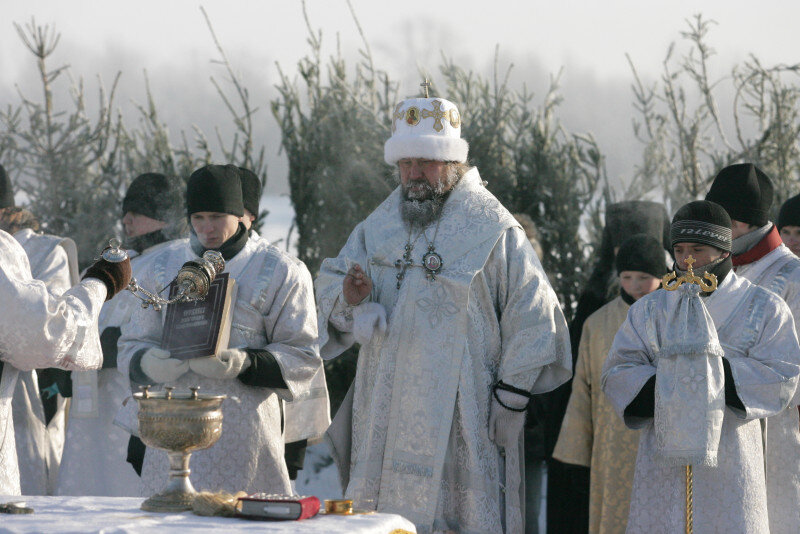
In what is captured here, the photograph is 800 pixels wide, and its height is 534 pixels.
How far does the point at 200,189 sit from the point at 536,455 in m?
3.27

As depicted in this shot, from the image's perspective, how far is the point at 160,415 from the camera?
4035mm

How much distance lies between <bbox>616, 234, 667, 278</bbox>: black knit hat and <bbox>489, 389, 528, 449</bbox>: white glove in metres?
1.33

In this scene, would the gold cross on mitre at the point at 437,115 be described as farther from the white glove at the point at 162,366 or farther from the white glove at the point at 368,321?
the white glove at the point at 162,366

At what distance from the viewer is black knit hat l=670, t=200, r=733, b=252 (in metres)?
5.56

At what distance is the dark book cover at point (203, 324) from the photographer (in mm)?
5828

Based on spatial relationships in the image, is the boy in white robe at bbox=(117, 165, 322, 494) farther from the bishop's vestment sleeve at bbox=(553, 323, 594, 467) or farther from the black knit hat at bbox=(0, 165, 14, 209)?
the bishop's vestment sleeve at bbox=(553, 323, 594, 467)

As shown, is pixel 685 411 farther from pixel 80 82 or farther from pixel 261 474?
pixel 80 82

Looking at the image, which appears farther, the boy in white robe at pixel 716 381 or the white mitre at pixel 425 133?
the white mitre at pixel 425 133

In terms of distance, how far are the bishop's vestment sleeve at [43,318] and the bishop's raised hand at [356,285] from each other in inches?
61.0

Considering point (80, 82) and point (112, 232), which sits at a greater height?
point (80, 82)

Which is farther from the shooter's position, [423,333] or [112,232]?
[112,232]

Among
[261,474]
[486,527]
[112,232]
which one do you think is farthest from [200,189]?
[112,232]

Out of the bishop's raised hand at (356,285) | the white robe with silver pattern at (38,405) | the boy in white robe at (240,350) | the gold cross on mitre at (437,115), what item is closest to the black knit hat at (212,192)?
the boy in white robe at (240,350)

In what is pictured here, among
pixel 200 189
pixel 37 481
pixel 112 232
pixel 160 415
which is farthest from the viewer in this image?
pixel 112 232
